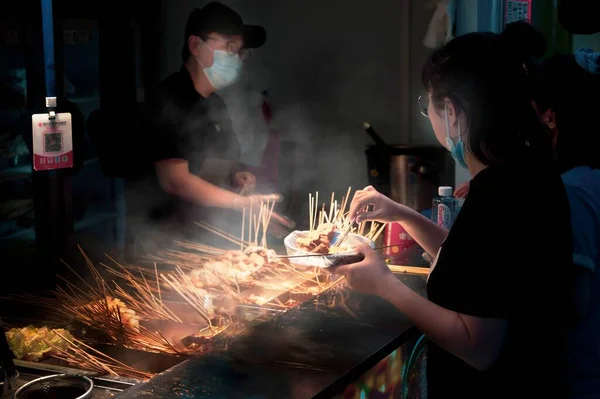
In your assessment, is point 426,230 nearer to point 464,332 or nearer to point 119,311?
point 464,332

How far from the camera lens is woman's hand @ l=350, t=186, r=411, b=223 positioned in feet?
8.38

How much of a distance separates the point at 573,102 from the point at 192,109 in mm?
2542

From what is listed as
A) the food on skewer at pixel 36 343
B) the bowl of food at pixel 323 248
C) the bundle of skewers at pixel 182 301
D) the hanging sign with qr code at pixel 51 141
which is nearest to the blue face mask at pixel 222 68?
the bundle of skewers at pixel 182 301

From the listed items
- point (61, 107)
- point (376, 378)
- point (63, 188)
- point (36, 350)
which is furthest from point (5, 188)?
point (376, 378)

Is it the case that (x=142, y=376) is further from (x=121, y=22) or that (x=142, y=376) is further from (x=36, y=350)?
(x=121, y=22)

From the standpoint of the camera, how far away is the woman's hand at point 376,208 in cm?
255

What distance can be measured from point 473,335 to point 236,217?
3049 millimetres

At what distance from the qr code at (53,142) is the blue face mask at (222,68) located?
153cm

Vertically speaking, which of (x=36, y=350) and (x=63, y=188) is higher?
(x=63, y=188)

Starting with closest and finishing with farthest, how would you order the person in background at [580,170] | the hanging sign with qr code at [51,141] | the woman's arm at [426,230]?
the person in background at [580,170] < the woman's arm at [426,230] < the hanging sign with qr code at [51,141]

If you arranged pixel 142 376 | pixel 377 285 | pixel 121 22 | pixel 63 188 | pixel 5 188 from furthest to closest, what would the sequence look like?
pixel 121 22, pixel 5 188, pixel 63 188, pixel 142 376, pixel 377 285

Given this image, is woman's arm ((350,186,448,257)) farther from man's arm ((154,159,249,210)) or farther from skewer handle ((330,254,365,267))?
man's arm ((154,159,249,210))

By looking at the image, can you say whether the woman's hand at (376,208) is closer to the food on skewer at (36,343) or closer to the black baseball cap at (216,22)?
the food on skewer at (36,343)

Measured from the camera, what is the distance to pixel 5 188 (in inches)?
175
